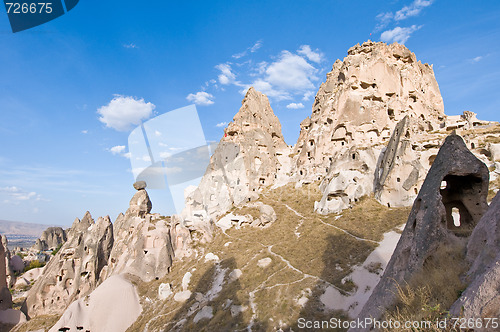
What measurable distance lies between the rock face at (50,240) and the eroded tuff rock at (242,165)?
170 ft

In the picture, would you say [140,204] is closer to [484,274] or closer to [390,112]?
[390,112]

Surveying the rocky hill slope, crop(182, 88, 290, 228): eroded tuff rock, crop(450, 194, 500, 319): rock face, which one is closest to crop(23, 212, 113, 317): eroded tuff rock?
the rocky hill slope

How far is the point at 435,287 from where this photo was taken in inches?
189

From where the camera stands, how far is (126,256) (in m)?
25.3

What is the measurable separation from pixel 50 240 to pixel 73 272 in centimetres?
4381

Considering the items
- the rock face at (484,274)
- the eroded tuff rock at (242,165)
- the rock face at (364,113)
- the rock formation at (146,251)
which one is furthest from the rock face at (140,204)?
the rock face at (484,274)

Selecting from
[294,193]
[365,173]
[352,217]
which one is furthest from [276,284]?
[294,193]

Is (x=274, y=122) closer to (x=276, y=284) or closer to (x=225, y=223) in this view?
(x=225, y=223)

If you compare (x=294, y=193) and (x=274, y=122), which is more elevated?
(x=274, y=122)

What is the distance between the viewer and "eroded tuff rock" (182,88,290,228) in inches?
1339

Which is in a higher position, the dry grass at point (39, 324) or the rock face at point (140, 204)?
the rock face at point (140, 204)

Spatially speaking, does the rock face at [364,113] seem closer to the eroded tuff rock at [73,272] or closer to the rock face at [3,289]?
the eroded tuff rock at [73,272]

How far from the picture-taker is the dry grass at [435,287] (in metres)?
4.34

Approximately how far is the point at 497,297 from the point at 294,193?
27.6 metres
